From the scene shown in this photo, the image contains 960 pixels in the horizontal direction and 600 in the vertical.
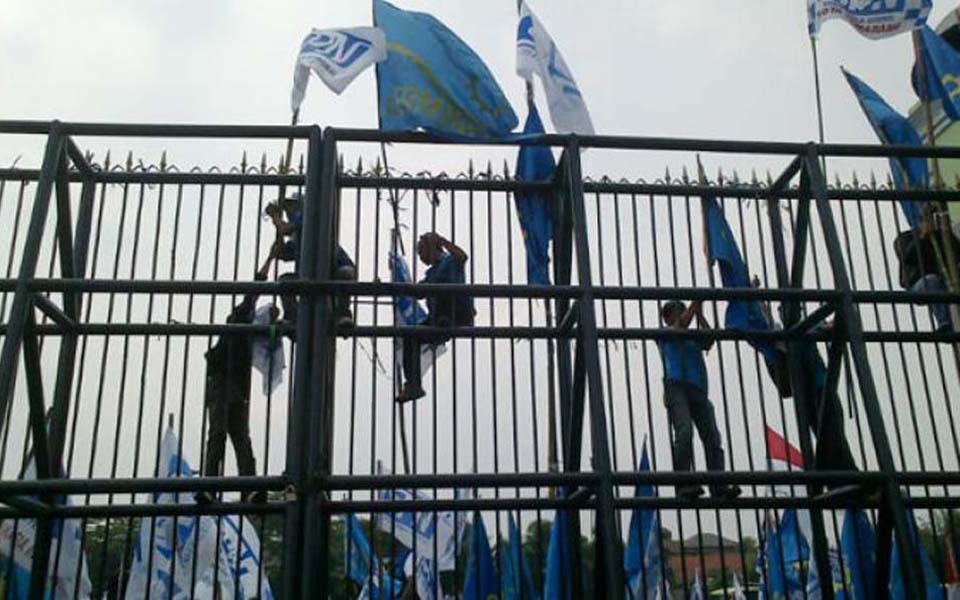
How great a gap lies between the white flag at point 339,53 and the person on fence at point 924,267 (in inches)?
153

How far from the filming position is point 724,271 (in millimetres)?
5457

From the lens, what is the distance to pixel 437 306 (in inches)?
197

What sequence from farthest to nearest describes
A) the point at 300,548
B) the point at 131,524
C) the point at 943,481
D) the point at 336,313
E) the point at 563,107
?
the point at 563,107 < the point at 336,313 < the point at 131,524 < the point at 943,481 < the point at 300,548

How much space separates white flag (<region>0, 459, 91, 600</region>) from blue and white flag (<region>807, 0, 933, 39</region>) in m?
6.80

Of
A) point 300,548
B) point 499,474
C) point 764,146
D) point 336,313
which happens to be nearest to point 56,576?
point 300,548

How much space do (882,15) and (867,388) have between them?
4.09 m

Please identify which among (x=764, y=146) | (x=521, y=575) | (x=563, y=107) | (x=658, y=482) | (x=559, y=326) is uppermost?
(x=563, y=107)

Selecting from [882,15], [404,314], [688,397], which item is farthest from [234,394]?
[882,15]

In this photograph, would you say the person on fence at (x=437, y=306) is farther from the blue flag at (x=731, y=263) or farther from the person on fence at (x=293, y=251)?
the blue flag at (x=731, y=263)

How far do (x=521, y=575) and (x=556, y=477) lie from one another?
1.21m

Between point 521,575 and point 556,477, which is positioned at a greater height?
point 556,477

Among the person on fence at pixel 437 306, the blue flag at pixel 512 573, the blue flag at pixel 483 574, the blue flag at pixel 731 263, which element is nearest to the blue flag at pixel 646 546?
the blue flag at pixel 512 573

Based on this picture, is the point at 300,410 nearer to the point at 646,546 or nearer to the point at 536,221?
the point at 536,221

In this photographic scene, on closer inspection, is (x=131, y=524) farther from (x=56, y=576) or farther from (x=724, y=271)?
(x=724, y=271)
